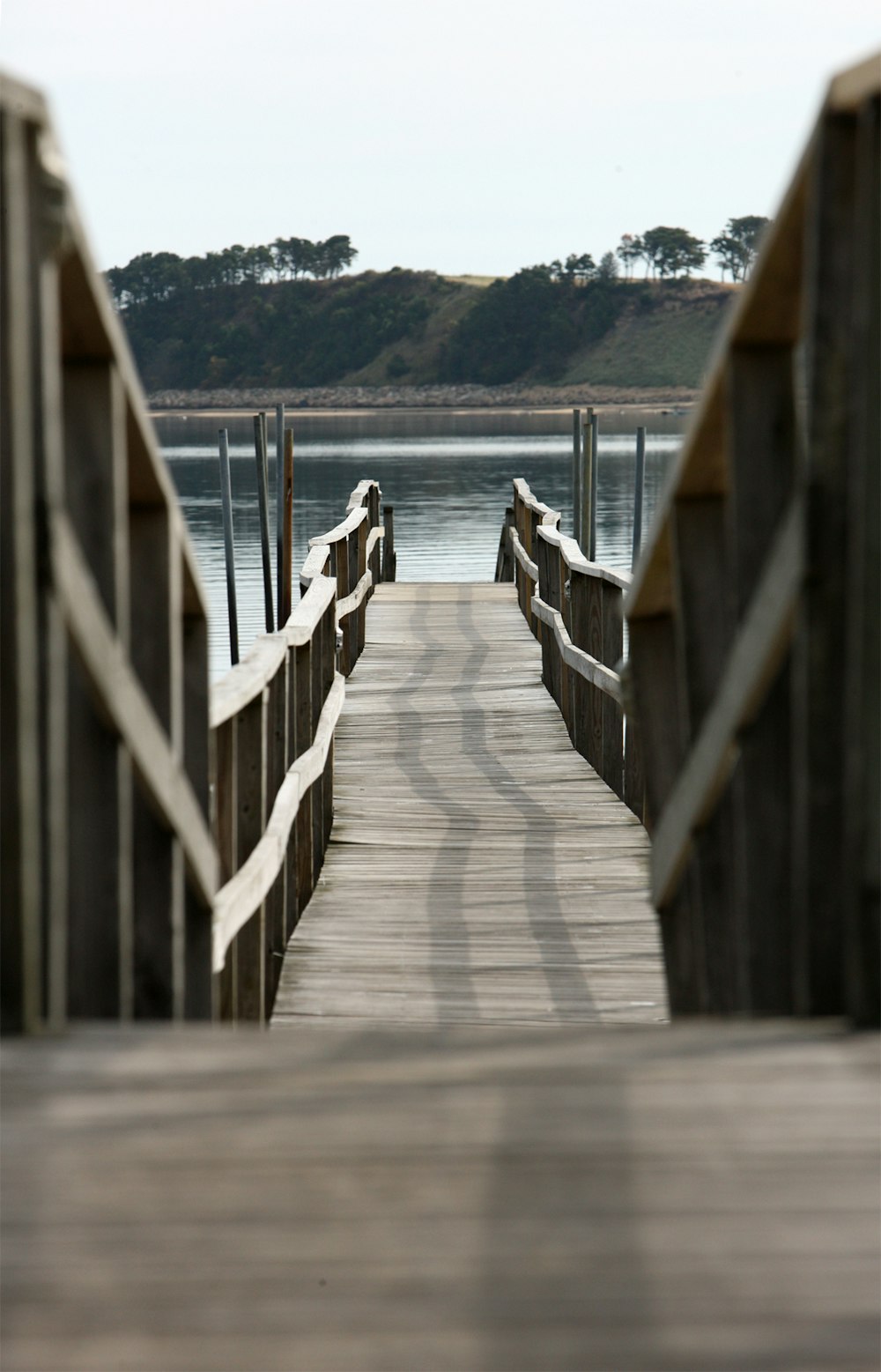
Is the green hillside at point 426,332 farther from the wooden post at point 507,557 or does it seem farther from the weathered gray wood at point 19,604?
the weathered gray wood at point 19,604

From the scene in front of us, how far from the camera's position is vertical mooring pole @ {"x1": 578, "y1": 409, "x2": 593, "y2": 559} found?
1334 centimetres

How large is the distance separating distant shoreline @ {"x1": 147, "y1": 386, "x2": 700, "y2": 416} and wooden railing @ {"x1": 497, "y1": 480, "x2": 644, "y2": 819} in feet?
367

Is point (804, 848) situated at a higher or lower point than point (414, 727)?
higher

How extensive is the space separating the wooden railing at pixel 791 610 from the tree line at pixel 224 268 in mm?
146127

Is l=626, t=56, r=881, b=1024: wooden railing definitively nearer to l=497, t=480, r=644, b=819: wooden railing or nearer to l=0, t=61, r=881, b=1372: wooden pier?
l=0, t=61, r=881, b=1372: wooden pier

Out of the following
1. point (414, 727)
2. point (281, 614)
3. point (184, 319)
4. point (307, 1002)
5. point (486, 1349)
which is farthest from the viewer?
point (184, 319)

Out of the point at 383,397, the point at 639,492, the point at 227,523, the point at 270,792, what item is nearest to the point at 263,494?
the point at 227,523

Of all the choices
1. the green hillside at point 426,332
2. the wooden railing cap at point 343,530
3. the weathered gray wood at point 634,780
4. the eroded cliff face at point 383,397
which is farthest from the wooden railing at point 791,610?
the green hillside at point 426,332

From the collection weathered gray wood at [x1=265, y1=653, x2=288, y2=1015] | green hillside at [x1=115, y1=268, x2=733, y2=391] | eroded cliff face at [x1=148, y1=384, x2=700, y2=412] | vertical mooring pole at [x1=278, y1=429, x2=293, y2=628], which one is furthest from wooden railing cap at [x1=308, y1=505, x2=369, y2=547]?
green hillside at [x1=115, y1=268, x2=733, y2=391]

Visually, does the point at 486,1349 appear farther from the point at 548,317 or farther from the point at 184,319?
the point at 184,319

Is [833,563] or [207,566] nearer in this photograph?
[833,563]

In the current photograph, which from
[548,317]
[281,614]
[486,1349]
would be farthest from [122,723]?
[548,317]

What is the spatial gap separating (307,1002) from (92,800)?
2.16 m

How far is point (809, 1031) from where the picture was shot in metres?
2.33
